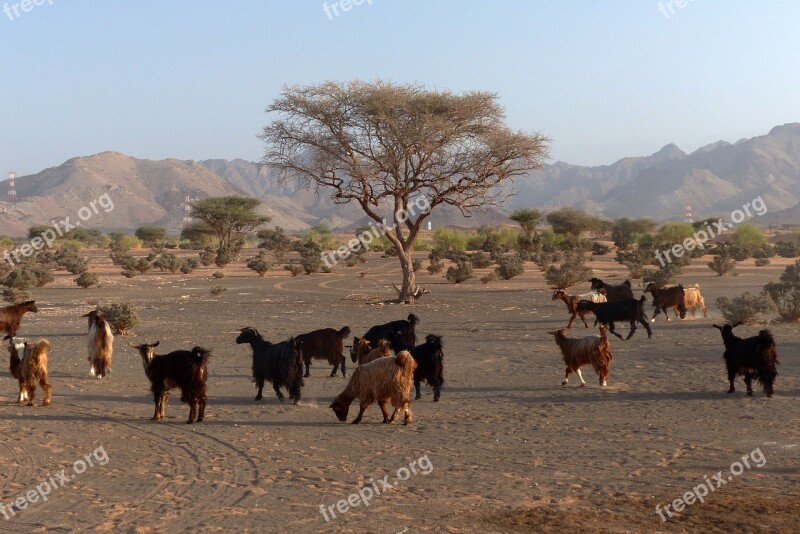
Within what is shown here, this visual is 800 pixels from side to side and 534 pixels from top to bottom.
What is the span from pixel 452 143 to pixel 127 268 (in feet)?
77.3

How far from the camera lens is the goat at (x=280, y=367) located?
11594mm

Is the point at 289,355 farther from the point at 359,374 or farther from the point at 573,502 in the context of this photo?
the point at 573,502

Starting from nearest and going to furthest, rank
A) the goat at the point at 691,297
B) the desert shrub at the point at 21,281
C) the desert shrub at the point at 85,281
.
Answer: the goat at the point at 691,297, the desert shrub at the point at 21,281, the desert shrub at the point at 85,281

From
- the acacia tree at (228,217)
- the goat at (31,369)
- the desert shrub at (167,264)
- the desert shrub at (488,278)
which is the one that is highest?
the acacia tree at (228,217)

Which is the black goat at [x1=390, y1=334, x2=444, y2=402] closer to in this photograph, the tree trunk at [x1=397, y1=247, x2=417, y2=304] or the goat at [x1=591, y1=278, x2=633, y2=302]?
the goat at [x1=591, y1=278, x2=633, y2=302]

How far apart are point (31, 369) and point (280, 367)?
3.35 metres

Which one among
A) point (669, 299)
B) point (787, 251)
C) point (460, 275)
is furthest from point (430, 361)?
point (787, 251)

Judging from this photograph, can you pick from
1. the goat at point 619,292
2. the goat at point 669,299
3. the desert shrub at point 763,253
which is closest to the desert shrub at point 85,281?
the goat at point 619,292

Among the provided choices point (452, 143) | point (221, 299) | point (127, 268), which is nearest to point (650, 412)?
point (452, 143)

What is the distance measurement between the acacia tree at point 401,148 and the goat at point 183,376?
59.2 ft

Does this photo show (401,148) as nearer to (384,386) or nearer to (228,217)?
(384,386)

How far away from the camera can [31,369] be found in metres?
11.5

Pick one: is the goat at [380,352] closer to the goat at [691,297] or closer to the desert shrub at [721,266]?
the goat at [691,297]

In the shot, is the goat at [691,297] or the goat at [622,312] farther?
the goat at [691,297]
